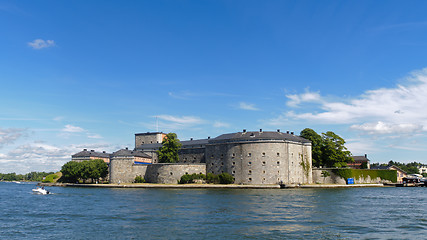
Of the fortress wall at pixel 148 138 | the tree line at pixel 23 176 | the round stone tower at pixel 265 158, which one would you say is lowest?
the tree line at pixel 23 176

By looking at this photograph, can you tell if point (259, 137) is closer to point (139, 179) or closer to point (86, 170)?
→ point (139, 179)

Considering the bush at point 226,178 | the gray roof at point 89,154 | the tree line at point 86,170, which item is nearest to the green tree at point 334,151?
the bush at point 226,178

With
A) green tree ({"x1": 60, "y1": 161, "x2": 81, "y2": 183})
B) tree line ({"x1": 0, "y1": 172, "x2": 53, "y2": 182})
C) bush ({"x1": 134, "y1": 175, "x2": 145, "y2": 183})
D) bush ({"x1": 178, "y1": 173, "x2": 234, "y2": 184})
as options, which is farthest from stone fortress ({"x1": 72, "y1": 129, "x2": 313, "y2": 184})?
tree line ({"x1": 0, "y1": 172, "x2": 53, "y2": 182})

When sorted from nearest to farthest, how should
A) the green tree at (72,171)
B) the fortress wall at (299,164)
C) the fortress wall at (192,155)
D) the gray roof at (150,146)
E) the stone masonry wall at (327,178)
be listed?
the fortress wall at (299,164), the stone masonry wall at (327,178), the fortress wall at (192,155), the green tree at (72,171), the gray roof at (150,146)

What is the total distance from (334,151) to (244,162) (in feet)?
57.0

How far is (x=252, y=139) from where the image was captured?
207 ft

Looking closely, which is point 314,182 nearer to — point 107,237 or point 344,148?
point 344,148

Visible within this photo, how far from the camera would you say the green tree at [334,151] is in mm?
68125

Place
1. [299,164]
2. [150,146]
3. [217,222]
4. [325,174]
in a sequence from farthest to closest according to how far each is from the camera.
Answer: [150,146] < [325,174] < [299,164] < [217,222]

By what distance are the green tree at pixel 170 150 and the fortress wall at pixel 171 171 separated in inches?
131

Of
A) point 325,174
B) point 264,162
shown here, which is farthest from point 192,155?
point 325,174

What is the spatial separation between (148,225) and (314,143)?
53.6 meters

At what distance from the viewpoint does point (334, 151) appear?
68125 millimetres

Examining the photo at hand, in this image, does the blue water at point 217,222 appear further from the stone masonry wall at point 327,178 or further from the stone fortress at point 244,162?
the stone masonry wall at point 327,178
